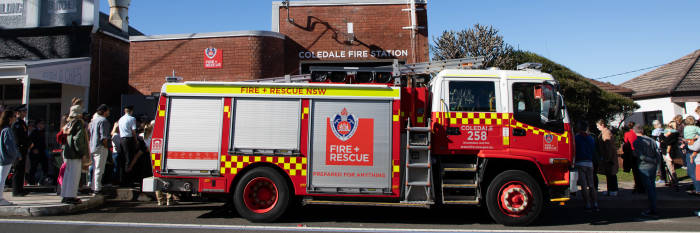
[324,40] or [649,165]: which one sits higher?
[324,40]

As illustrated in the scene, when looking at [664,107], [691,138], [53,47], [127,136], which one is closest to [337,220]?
[127,136]

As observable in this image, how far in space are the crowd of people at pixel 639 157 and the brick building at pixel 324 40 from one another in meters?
6.90

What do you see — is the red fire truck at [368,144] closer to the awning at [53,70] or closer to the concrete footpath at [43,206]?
the concrete footpath at [43,206]

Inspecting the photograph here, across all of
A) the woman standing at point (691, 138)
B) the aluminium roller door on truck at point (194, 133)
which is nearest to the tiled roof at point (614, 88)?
the woman standing at point (691, 138)

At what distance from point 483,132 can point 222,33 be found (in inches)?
405

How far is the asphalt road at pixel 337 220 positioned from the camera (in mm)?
6086

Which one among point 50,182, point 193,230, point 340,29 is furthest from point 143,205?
point 340,29

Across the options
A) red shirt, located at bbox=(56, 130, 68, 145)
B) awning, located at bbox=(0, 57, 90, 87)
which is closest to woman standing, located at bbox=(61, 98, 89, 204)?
red shirt, located at bbox=(56, 130, 68, 145)

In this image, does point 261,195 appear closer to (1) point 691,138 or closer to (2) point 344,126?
(2) point 344,126

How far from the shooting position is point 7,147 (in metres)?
7.04

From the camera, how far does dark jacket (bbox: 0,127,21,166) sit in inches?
276

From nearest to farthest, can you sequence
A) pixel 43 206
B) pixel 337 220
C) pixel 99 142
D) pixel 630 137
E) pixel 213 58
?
pixel 337 220, pixel 43 206, pixel 99 142, pixel 630 137, pixel 213 58

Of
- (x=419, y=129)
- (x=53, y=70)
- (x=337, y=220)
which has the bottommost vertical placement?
(x=337, y=220)

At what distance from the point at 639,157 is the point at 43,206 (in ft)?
33.3
